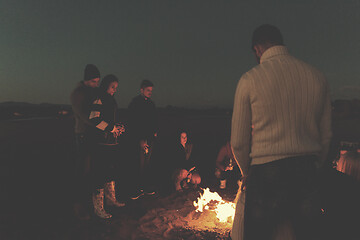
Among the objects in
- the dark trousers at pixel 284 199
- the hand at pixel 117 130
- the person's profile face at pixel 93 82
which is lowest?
the hand at pixel 117 130

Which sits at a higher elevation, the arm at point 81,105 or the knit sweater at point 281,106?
the knit sweater at point 281,106

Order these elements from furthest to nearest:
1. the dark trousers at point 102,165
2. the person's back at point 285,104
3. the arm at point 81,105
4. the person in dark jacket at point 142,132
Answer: the person in dark jacket at point 142,132, the dark trousers at point 102,165, the arm at point 81,105, the person's back at point 285,104

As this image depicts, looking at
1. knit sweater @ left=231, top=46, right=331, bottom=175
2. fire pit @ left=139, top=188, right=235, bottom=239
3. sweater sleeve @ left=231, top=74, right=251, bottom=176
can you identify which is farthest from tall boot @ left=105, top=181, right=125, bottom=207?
knit sweater @ left=231, top=46, right=331, bottom=175

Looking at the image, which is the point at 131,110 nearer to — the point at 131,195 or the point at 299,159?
the point at 131,195

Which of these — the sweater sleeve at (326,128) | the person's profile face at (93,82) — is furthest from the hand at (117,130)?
the sweater sleeve at (326,128)

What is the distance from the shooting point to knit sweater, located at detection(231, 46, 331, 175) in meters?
1.57

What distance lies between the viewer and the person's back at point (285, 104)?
1.57 meters

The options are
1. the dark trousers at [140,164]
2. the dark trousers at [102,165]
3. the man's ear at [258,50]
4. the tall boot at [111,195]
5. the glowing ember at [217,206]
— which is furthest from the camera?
the dark trousers at [140,164]

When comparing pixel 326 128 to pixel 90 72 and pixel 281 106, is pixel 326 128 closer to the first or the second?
pixel 281 106

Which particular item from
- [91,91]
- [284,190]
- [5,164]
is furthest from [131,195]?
[5,164]

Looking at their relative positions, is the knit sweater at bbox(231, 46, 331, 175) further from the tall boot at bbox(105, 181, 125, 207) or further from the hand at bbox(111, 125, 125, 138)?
the tall boot at bbox(105, 181, 125, 207)

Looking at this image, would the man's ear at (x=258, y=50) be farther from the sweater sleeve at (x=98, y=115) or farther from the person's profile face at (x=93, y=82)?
the person's profile face at (x=93, y=82)

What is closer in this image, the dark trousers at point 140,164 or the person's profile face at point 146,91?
the person's profile face at point 146,91

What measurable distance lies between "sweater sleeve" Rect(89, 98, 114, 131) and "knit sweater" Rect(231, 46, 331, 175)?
123 inches
